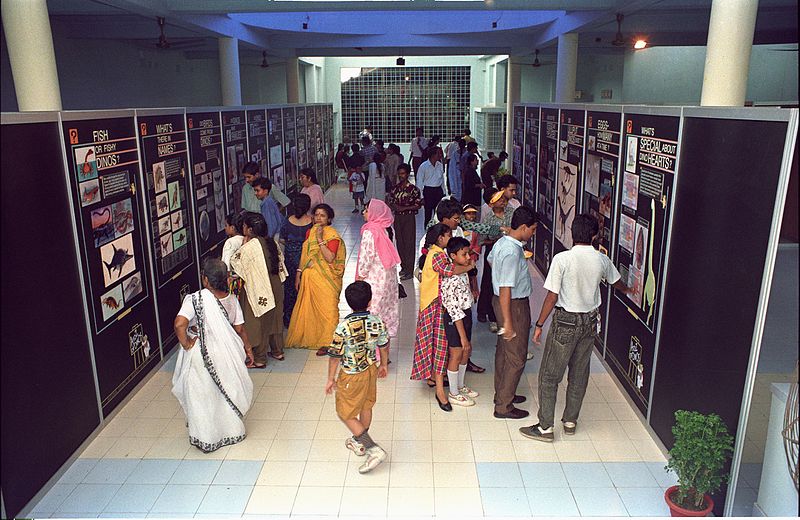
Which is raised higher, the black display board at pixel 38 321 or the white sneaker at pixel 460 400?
the black display board at pixel 38 321

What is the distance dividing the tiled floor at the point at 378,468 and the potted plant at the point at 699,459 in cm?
30

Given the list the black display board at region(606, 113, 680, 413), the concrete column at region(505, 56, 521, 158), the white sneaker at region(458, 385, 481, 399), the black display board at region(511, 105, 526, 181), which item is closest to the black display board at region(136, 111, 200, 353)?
the white sneaker at region(458, 385, 481, 399)

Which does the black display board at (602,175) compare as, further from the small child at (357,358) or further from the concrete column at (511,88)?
the concrete column at (511,88)

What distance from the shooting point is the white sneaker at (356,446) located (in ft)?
13.9

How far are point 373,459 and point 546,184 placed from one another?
528 centimetres

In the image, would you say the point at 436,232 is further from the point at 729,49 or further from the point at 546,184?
the point at 546,184

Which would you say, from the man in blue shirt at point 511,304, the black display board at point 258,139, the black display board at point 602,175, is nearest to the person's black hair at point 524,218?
the man in blue shirt at point 511,304

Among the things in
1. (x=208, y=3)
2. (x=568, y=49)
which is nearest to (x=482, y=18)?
(x=568, y=49)

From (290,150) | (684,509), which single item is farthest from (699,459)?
(290,150)

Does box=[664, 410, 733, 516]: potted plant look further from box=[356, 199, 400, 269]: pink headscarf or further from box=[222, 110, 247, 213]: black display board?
box=[222, 110, 247, 213]: black display board

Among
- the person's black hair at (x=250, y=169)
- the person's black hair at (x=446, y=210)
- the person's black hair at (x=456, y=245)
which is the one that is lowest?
the person's black hair at (x=456, y=245)

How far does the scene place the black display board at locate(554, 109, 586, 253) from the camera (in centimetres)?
663

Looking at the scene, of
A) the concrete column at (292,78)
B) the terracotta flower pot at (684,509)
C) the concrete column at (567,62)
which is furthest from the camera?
the concrete column at (292,78)

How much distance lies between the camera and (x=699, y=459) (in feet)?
11.1
